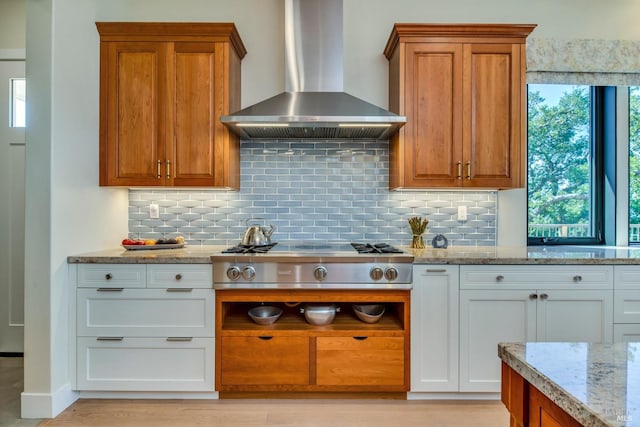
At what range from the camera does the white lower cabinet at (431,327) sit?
2391 mm

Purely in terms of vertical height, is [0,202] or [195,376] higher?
[0,202]

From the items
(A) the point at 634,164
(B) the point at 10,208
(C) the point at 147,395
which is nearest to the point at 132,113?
(B) the point at 10,208

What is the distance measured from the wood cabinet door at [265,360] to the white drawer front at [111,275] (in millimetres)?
648

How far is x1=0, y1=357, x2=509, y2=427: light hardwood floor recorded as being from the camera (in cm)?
223

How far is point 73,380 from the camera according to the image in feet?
7.86

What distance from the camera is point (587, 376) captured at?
0.69 m

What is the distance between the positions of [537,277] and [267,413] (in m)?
1.82

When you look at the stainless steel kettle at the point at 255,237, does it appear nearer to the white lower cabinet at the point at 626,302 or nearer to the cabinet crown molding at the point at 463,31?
the cabinet crown molding at the point at 463,31

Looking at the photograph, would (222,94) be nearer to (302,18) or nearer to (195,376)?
(302,18)

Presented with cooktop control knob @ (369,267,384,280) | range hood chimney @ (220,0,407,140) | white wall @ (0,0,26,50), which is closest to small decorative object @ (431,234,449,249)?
cooktop control knob @ (369,267,384,280)

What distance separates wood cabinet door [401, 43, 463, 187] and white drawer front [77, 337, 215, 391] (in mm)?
1801

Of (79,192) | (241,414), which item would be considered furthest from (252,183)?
(241,414)

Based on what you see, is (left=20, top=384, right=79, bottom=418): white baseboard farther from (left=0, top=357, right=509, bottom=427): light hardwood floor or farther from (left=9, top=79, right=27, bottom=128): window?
(left=9, top=79, right=27, bottom=128): window

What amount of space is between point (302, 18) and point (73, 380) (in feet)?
9.31
